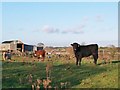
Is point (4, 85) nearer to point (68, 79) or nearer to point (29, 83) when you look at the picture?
point (29, 83)

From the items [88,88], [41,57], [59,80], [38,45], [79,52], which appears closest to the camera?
[88,88]

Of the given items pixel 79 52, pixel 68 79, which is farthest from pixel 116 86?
pixel 79 52

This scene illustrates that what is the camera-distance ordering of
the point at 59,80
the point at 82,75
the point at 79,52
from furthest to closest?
1. the point at 79,52
2. the point at 82,75
3. the point at 59,80

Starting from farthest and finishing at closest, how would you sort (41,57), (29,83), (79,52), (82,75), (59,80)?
(41,57) → (79,52) → (82,75) → (59,80) → (29,83)

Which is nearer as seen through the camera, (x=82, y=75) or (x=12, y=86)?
(x=12, y=86)

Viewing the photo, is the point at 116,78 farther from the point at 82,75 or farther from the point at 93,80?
the point at 82,75

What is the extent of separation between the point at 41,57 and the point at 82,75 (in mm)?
18065

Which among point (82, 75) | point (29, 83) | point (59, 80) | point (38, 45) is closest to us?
point (29, 83)

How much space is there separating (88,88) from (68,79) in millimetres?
2556

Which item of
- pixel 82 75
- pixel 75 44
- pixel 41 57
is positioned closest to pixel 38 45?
pixel 41 57

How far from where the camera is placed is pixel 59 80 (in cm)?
1520

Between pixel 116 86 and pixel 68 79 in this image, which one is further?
pixel 68 79

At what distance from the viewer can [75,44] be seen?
27000mm

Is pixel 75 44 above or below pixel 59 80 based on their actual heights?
above
